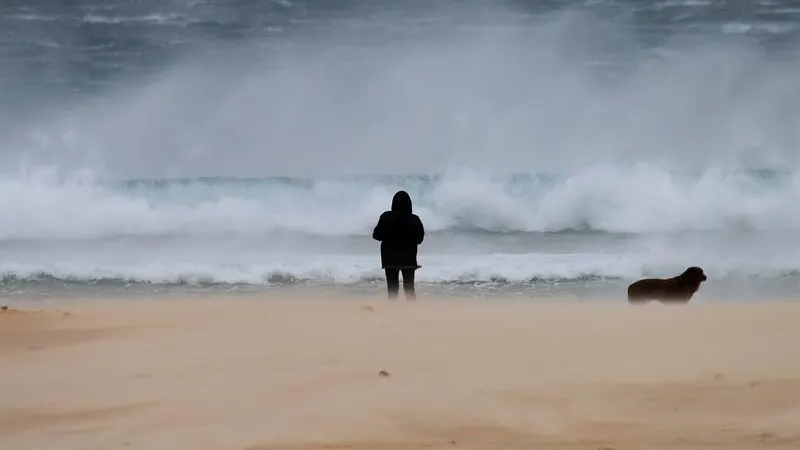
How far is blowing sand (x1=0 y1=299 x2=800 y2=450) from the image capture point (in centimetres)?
338

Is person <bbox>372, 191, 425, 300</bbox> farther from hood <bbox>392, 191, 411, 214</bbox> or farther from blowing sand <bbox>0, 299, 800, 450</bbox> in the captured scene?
blowing sand <bbox>0, 299, 800, 450</bbox>

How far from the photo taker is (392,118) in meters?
23.3

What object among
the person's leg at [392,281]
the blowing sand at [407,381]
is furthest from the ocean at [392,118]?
the blowing sand at [407,381]

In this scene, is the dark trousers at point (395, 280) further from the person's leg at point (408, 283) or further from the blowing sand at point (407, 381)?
the blowing sand at point (407, 381)

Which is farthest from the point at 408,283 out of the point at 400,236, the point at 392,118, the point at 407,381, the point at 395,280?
the point at 392,118

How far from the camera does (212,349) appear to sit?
489cm

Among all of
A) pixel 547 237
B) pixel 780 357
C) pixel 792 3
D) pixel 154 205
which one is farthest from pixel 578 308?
pixel 792 3

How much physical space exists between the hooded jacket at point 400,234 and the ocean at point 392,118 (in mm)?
6926

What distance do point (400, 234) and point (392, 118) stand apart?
1604 cm

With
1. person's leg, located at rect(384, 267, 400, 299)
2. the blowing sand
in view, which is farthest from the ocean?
the blowing sand

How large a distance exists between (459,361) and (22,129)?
1981cm

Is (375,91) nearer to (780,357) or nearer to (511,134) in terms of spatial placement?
(511,134)

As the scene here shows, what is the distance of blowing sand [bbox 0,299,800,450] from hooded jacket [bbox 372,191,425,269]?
57.3 inches

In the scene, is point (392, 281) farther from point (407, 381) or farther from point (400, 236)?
point (407, 381)
